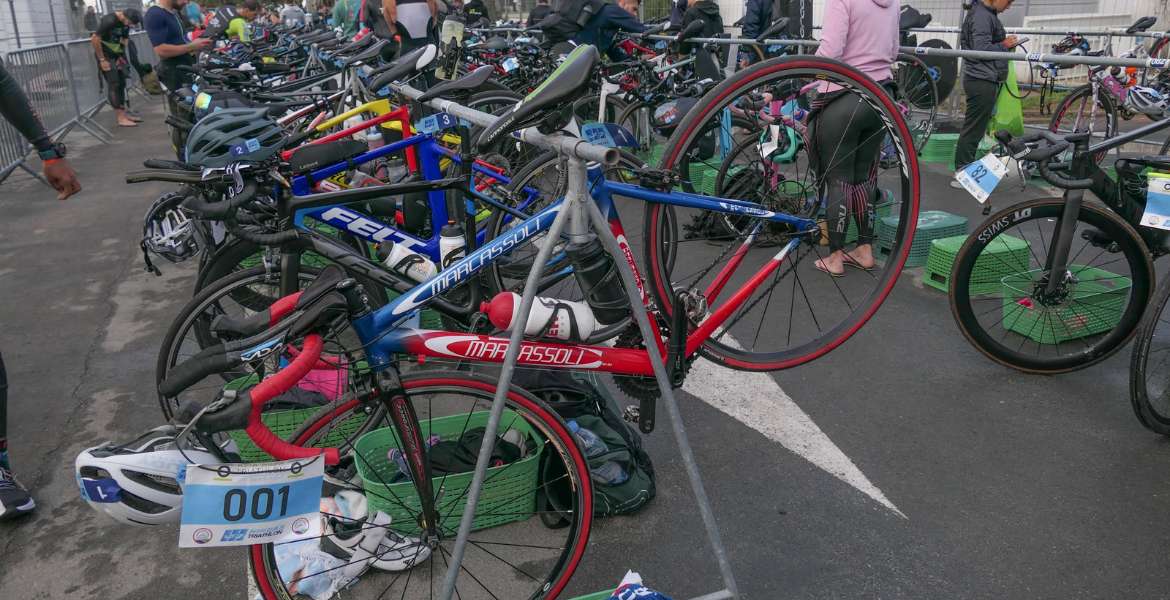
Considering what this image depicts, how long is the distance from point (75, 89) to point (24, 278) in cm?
784

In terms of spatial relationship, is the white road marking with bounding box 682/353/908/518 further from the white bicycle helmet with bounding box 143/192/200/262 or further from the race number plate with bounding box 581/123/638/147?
the white bicycle helmet with bounding box 143/192/200/262

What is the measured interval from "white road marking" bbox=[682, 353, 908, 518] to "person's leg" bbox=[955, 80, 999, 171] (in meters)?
4.66

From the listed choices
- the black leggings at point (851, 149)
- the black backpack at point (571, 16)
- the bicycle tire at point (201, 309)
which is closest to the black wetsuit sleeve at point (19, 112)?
the bicycle tire at point (201, 309)

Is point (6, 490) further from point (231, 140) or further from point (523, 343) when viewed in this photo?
point (523, 343)

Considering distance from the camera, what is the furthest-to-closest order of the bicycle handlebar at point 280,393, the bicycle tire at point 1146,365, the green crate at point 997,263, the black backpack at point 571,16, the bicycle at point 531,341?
the black backpack at point 571,16 < the green crate at point 997,263 < the bicycle tire at point 1146,365 < the bicycle at point 531,341 < the bicycle handlebar at point 280,393

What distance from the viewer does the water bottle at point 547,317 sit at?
229 cm

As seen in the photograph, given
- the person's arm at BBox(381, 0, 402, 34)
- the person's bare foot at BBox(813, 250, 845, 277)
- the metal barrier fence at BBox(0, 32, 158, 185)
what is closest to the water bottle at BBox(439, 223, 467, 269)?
the person's bare foot at BBox(813, 250, 845, 277)

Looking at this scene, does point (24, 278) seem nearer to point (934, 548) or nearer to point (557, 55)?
point (557, 55)

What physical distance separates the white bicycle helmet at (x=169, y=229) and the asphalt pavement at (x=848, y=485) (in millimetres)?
653

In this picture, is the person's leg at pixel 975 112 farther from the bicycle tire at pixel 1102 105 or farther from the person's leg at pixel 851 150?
the person's leg at pixel 851 150

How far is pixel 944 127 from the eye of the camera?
1045 cm

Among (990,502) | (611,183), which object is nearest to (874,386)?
(990,502)

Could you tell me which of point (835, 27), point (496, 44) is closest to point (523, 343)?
point (835, 27)

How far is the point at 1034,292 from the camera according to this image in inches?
158
